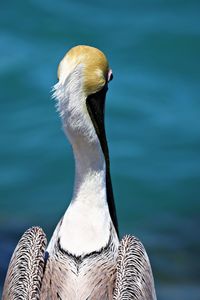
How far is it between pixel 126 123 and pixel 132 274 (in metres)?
4.07

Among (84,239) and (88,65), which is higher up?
(88,65)

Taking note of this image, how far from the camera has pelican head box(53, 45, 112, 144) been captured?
7227 mm

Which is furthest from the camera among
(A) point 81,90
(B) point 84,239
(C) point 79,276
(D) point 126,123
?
(D) point 126,123

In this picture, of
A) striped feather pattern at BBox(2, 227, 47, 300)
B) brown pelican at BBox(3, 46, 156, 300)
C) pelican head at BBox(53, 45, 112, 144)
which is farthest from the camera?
striped feather pattern at BBox(2, 227, 47, 300)

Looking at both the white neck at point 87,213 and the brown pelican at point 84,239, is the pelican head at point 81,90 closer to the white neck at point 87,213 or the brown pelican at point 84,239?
the brown pelican at point 84,239

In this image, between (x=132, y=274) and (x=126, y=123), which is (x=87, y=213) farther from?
(x=126, y=123)

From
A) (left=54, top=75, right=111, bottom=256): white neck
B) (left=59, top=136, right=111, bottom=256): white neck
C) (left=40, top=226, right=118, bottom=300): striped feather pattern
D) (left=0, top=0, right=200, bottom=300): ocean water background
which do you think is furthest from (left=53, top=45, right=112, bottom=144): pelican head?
(left=0, top=0, right=200, bottom=300): ocean water background

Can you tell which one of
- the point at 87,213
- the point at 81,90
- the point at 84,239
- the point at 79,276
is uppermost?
the point at 81,90

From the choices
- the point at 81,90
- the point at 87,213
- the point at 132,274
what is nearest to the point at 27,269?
the point at 87,213

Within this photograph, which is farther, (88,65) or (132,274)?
(132,274)

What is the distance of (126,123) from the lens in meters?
11.5

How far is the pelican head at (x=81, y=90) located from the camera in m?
7.23

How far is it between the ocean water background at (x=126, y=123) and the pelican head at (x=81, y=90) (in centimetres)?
277

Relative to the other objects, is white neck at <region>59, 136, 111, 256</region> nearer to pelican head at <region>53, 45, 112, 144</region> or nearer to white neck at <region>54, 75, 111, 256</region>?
white neck at <region>54, 75, 111, 256</region>
